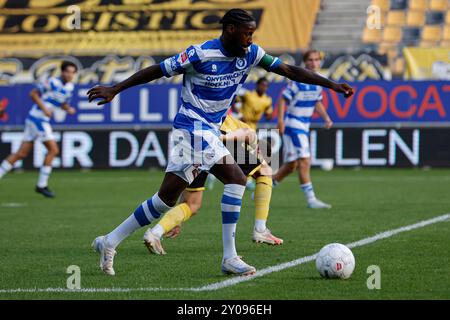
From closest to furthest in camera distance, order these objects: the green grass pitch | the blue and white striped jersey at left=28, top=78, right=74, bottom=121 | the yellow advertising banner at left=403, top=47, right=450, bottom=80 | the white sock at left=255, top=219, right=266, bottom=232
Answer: the green grass pitch < the white sock at left=255, top=219, right=266, bottom=232 < the blue and white striped jersey at left=28, top=78, right=74, bottom=121 < the yellow advertising banner at left=403, top=47, right=450, bottom=80

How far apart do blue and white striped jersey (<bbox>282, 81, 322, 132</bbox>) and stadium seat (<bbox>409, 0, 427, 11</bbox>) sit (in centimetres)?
1343

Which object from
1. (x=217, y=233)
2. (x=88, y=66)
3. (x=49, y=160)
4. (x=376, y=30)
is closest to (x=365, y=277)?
(x=217, y=233)

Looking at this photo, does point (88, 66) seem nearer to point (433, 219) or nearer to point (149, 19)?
point (149, 19)

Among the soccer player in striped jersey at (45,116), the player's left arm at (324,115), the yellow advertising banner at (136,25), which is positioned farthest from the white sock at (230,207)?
the yellow advertising banner at (136,25)

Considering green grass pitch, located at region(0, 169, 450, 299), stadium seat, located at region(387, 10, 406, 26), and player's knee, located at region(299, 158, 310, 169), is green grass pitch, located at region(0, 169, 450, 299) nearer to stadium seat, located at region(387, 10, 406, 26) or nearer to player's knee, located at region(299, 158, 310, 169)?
player's knee, located at region(299, 158, 310, 169)

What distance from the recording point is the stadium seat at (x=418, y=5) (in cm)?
2761

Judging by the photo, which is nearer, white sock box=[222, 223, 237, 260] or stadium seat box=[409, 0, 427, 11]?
white sock box=[222, 223, 237, 260]

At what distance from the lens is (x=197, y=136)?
818cm

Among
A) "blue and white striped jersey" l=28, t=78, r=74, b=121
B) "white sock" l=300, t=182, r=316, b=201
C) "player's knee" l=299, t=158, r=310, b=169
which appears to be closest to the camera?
"white sock" l=300, t=182, r=316, b=201

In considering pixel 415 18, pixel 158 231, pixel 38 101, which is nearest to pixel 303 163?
pixel 38 101

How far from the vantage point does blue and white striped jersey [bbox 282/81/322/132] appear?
15078mm

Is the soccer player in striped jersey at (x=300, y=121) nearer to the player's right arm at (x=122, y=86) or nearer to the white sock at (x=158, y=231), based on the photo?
the white sock at (x=158, y=231)

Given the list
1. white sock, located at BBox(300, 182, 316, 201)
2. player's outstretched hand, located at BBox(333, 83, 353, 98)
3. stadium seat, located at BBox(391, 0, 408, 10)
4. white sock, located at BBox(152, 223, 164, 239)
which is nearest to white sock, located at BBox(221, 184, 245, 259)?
player's outstretched hand, located at BBox(333, 83, 353, 98)

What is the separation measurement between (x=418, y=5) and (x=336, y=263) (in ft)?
69.4
